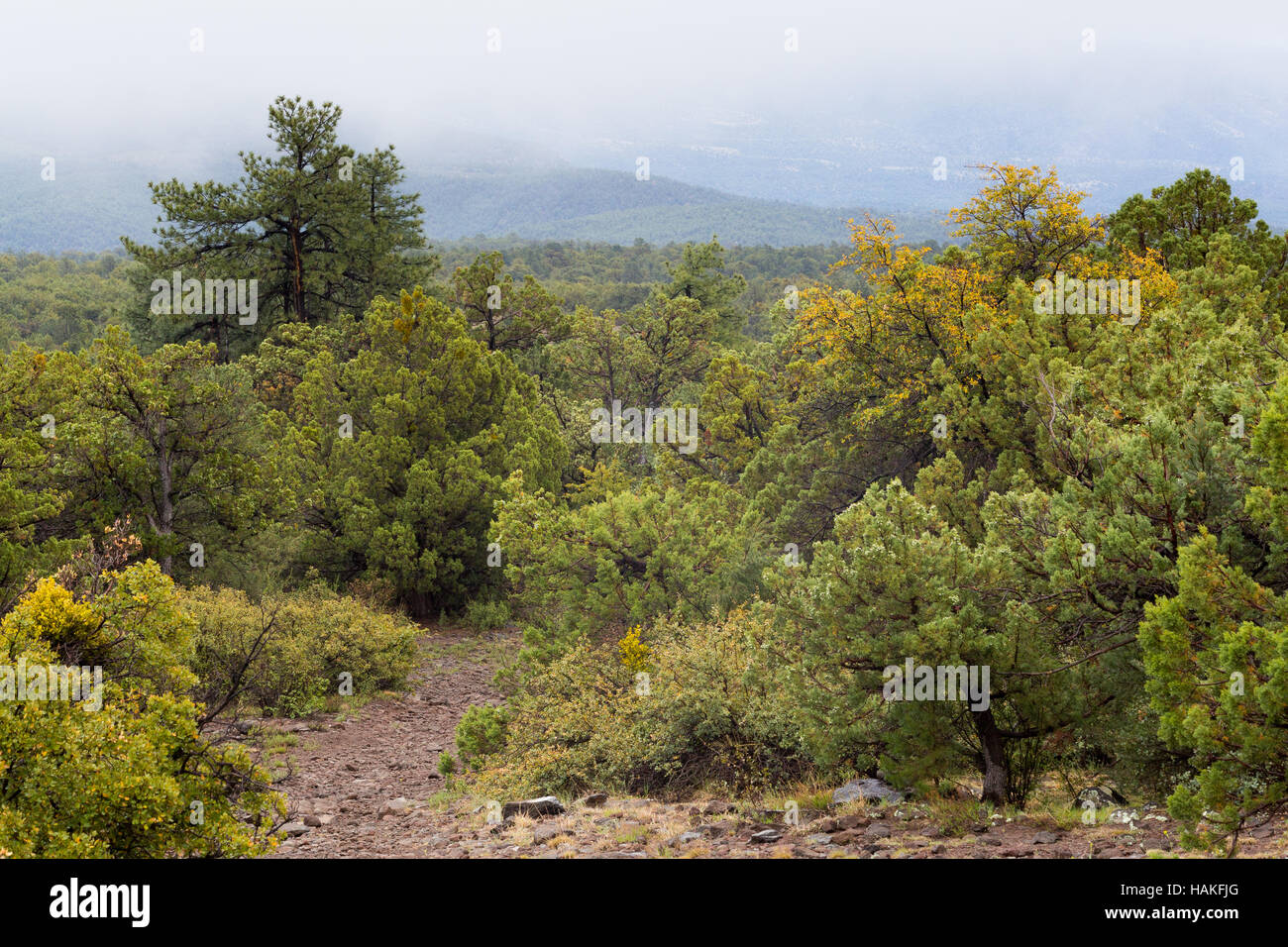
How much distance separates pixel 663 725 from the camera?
453 inches

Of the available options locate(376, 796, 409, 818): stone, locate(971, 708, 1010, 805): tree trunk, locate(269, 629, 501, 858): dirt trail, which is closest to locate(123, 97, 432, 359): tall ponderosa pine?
locate(269, 629, 501, 858): dirt trail

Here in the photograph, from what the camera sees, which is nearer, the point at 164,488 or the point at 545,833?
the point at 545,833

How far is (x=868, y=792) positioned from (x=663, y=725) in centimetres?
283

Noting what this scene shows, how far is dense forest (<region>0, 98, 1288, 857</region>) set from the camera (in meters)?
7.08

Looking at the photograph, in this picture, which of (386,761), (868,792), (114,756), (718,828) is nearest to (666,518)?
(386,761)

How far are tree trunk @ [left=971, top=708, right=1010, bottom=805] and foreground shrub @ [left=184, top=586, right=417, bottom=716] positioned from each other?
9636mm

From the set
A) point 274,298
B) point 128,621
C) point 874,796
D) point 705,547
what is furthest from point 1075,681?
point 274,298

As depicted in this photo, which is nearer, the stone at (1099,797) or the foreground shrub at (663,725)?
the stone at (1099,797)

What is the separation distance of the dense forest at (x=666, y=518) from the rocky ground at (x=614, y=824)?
49 centimetres

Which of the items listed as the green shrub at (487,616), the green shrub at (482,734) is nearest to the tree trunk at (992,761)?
the green shrub at (482,734)

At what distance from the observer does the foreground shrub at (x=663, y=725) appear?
10906 mm

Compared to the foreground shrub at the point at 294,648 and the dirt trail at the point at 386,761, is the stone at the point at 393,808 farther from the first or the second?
the foreground shrub at the point at 294,648

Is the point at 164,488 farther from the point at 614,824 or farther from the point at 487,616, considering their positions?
the point at 614,824

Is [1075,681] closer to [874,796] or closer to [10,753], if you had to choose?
[874,796]
